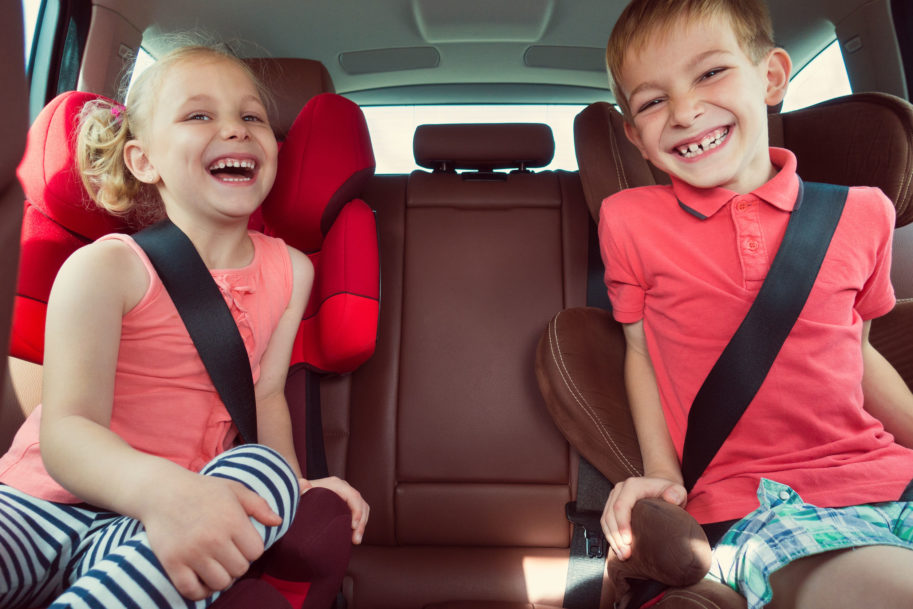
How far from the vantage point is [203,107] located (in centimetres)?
121

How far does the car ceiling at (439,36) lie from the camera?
2.02 m

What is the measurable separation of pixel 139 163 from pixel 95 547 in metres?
0.74

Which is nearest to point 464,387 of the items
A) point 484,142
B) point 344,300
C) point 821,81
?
point 344,300

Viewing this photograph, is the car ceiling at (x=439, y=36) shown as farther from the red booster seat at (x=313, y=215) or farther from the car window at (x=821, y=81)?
the red booster seat at (x=313, y=215)

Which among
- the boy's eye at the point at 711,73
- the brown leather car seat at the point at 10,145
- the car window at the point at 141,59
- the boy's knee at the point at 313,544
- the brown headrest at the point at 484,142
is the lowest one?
the boy's knee at the point at 313,544

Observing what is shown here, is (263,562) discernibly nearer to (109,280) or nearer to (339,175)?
(109,280)

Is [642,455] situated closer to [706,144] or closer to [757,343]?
[757,343]

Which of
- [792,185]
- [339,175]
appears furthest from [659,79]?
[339,175]

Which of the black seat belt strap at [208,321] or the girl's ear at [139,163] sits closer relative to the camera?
the black seat belt strap at [208,321]

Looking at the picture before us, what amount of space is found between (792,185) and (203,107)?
1142 millimetres

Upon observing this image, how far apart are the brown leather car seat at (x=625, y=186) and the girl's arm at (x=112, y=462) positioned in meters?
0.56

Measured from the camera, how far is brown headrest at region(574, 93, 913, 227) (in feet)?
4.49

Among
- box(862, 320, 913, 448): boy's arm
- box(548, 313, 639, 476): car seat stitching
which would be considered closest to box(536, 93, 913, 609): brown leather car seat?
box(548, 313, 639, 476): car seat stitching

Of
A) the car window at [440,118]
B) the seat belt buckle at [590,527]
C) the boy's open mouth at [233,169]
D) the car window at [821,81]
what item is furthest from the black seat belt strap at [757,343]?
the car window at [440,118]
